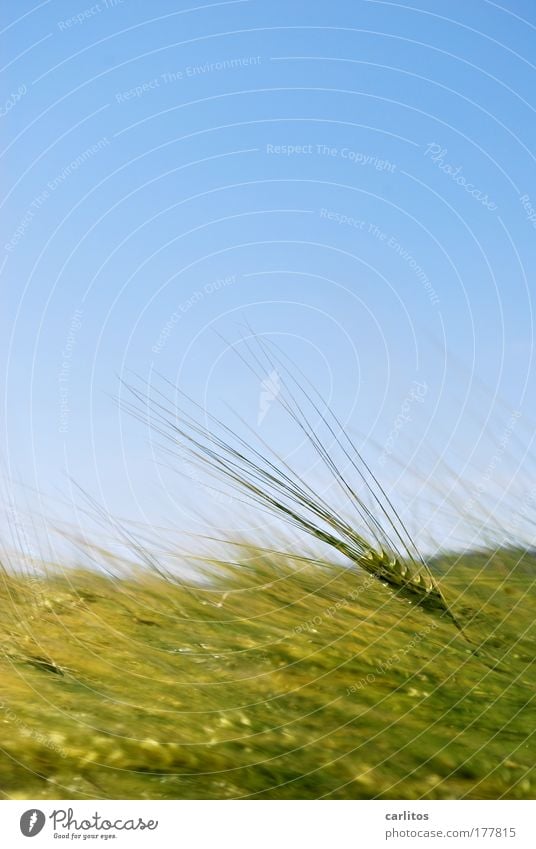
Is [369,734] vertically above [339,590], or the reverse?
[339,590]

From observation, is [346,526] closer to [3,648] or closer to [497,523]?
[497,523]

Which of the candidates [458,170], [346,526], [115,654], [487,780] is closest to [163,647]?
[115,654]

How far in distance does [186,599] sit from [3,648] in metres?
0.23

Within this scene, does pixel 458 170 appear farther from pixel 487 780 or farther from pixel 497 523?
pixel 487 780

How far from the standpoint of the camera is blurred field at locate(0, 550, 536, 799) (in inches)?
36.5

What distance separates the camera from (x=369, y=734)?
3.18 feet

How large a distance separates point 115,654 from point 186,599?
0.12 metres

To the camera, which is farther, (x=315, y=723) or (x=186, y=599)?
(x=186, y=599)

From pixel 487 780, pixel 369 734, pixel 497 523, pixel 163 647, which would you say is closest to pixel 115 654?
pixel 163 647

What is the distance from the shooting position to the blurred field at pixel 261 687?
927 mm

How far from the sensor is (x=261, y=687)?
3.27 ft
